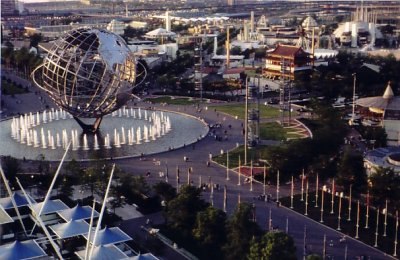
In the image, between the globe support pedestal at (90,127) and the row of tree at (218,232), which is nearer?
the row of tree at (218,232)

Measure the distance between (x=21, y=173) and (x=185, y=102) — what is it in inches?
920

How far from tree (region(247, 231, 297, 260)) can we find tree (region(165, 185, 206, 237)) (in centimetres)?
424

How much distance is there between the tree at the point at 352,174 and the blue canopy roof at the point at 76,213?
11.0 meters

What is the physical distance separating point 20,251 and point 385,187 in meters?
14.7

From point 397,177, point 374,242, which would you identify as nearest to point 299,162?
point 397,177

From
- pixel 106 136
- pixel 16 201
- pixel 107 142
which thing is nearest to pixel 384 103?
pixel 106 136

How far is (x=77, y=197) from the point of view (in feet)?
98.7

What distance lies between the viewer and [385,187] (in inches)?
1077

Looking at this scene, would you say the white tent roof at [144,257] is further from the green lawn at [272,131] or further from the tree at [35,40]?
the tree at [35,40]

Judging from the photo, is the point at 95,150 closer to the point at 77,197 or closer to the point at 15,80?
the point at 77,197

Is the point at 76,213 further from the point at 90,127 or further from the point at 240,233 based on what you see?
the point at 90,127

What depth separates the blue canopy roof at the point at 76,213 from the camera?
25578mm

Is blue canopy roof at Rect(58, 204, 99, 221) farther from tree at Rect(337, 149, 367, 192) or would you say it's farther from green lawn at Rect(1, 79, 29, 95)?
green lawn at Rect(1, 79, 29, 95)

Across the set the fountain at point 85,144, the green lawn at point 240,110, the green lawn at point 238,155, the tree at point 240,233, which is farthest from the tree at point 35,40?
the tree at point 240,233
